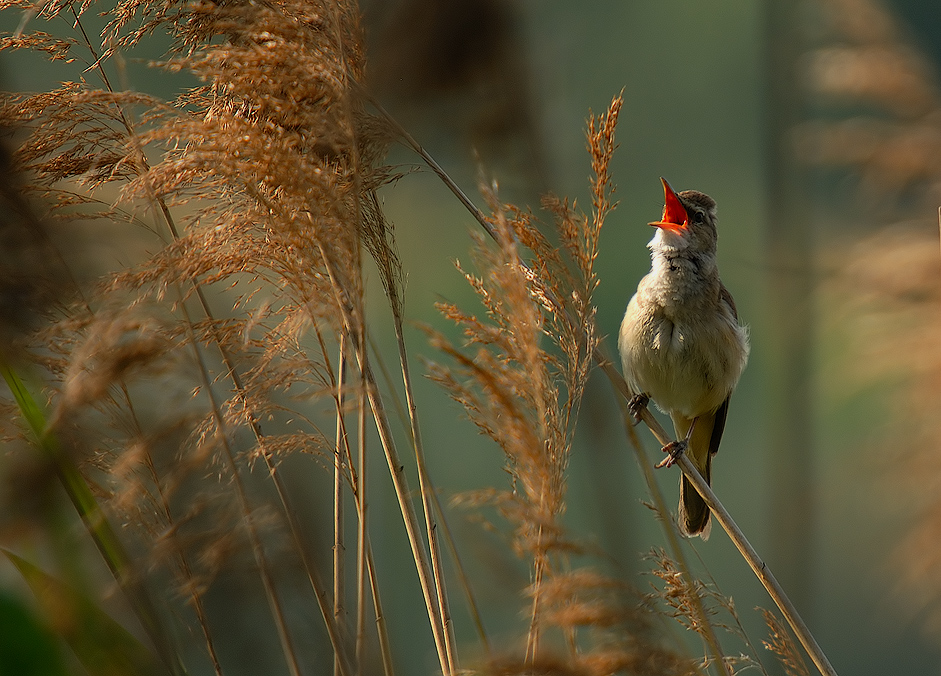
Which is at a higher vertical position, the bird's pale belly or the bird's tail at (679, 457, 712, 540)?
the bird's pale belly

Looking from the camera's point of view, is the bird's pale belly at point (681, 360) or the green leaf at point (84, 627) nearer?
A: the green leaf at point (84, 627)

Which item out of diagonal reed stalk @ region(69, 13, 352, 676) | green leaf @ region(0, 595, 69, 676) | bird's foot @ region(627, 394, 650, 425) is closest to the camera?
green leaf @ region(0, 595, 69, 676)

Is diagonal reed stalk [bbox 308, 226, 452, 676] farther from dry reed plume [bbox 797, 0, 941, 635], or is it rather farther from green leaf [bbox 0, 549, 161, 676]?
dry reed plume [bbox 797, 0, 941, 635]

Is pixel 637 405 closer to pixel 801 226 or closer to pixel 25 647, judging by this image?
pixel 801 226

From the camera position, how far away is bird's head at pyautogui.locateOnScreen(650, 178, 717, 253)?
2.40m

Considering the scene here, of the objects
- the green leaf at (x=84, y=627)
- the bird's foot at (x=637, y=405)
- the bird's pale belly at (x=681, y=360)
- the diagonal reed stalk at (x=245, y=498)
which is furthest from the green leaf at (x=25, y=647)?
the bird's pale belly at (x=681, y=360)

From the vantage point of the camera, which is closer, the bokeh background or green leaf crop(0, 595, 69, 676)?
green leaf crop(0, 595, 69, 676)

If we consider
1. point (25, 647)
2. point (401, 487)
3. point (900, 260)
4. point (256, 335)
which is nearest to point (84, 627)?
point (25, 647)

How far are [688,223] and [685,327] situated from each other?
31 centimetres

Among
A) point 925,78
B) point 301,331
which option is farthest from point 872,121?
point 301,331

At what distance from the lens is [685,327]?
2414 millimetres

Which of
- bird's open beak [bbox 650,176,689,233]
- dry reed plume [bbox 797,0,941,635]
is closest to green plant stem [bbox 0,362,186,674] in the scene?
dry reed plume [bbox 797,0,941,635]

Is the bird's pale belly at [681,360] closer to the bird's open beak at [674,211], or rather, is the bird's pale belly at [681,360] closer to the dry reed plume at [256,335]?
the bird's open beak at [674,211]

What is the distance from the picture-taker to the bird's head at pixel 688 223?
2.40 meters
